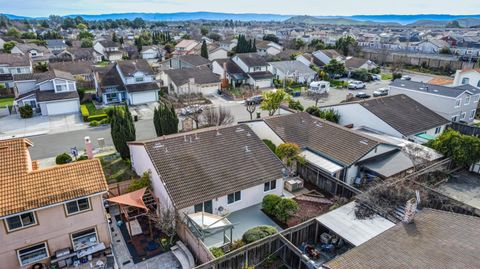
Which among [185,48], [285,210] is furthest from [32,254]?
[185,48]

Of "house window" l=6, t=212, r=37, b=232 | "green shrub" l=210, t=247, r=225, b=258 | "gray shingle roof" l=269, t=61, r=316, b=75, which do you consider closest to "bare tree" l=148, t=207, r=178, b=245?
"green shrub" l=210, t=247, r=225, b=258

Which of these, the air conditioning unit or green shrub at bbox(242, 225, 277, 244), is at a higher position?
green shrub at bbox(242, 225, 277, 244)

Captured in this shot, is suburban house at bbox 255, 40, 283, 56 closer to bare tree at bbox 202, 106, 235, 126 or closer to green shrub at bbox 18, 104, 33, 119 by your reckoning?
bare tree at bbox 202, 106, 235, 126

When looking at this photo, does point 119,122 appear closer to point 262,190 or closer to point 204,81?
point 262,190

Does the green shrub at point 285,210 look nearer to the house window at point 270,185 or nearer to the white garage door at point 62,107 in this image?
the house window at point 270,185

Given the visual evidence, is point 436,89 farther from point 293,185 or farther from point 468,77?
point 293,185

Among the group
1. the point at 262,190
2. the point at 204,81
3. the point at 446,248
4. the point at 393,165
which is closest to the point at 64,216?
the point at 262,190

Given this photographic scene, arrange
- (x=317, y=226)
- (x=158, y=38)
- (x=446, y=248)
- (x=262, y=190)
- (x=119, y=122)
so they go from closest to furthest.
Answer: (x=446, y=248) → (x=317, y=226) → (x=262, y=190) → (x=119, y=122) → (x=158, y=38)
